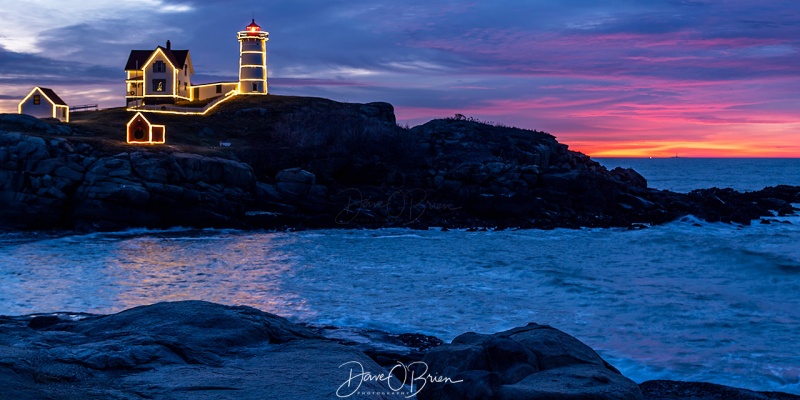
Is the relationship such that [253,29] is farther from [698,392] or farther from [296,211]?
[698,392]

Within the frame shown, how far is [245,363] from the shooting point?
315 inches

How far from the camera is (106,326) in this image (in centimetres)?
961

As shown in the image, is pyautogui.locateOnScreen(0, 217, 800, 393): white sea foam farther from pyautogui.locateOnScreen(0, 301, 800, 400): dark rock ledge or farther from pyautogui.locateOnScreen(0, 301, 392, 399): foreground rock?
pyautogui.locateOnScreen(0, 301, 392, 399): foreground rock

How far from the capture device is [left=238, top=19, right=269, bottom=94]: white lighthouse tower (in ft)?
266

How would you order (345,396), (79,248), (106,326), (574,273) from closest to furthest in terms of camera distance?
(345,396) < (106,326) < (574,273) < (79,248)

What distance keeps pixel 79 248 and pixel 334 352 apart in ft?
83.0

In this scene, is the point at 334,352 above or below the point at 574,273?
above

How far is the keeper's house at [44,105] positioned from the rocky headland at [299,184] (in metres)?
2.82

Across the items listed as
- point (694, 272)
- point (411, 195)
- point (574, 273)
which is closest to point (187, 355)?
point (574, 273)

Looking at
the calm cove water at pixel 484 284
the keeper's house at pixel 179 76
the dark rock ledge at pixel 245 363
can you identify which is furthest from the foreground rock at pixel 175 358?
the keeper's house at pixel 179 76

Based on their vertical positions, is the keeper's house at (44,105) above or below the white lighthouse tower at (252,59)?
below

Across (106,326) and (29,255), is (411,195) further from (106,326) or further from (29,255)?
(106,326)

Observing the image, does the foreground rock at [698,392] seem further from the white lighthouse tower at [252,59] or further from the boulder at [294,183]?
the white lighthouse tower at [252,59]

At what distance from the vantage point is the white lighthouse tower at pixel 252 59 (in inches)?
3194
